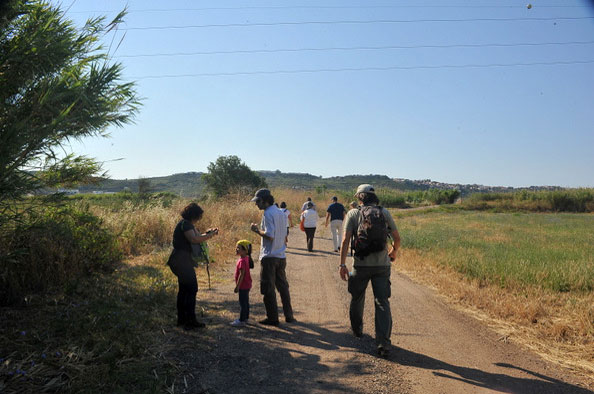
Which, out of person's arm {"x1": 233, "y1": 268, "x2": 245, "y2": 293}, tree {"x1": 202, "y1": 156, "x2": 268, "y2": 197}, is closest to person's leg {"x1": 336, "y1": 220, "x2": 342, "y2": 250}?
person's arm {"x1": 233, "y1": 268, "x2": 245, "y2": 293}

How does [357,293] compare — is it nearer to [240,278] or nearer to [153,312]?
[240,278]

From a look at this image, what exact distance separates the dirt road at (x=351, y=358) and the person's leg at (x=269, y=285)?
23 cm

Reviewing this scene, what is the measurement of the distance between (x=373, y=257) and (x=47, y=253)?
532 centimetres

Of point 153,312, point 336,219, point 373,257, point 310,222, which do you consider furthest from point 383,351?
point 310,222

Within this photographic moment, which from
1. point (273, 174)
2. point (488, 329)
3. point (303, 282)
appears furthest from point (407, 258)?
point (273, 174)

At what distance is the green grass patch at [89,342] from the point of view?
3.67 metres

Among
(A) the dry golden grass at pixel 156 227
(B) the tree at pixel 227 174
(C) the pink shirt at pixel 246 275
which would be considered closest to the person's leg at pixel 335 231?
(A) the dry golden grass at pixel 156 227

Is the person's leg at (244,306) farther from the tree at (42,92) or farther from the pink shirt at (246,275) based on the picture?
the tree at (42,92)

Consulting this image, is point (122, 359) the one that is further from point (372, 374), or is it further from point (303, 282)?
point (303, 282)

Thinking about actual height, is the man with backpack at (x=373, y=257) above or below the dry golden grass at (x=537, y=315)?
above

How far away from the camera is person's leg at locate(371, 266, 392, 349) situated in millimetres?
4855

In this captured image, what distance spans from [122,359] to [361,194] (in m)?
3.55

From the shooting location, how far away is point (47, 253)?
6.42 m

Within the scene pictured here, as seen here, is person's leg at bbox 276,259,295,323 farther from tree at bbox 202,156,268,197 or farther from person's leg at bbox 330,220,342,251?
tree at bbox 202,156,268,197
